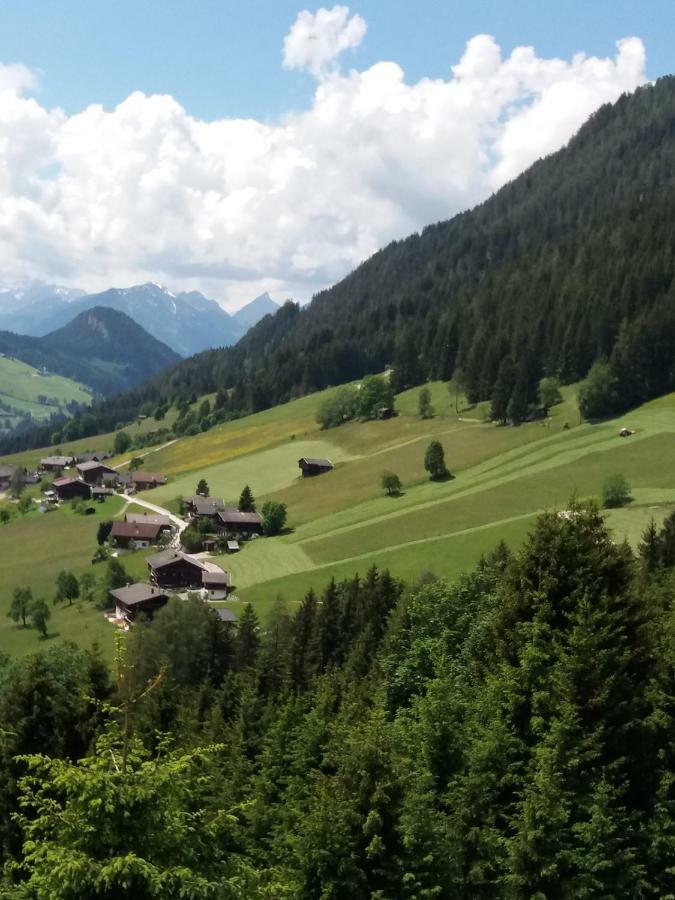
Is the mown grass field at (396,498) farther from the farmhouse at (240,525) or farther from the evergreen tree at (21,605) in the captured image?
the farmhouse at (240,525)

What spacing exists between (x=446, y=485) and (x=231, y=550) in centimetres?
3012

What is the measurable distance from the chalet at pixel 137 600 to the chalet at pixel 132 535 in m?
23.4

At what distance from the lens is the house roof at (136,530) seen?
109625 millimetres

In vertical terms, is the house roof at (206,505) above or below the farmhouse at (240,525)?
above

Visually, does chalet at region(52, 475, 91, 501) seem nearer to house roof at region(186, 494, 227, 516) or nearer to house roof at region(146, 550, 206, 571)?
house roof at region(186, 494, 227, 516)

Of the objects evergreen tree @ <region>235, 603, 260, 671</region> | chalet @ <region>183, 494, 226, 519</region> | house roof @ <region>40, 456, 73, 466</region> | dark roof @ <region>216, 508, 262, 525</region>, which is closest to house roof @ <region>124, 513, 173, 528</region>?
chalet @ <region>183, 494, 226, 519</region>

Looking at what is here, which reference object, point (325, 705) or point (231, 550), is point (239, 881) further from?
point (231, 550)

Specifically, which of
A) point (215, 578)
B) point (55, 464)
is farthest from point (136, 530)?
point (55, 464)

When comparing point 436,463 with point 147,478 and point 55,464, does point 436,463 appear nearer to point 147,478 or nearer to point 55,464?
point 147,478

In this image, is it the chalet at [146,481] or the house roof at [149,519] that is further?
the chalet at [146,481]

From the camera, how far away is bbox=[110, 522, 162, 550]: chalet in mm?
109188

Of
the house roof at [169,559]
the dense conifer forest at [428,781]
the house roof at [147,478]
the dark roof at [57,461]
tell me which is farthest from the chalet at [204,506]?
the dense conifer forest at [428,781]

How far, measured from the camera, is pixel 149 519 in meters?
116

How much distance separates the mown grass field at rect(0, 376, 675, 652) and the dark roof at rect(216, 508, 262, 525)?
5.04 metres
